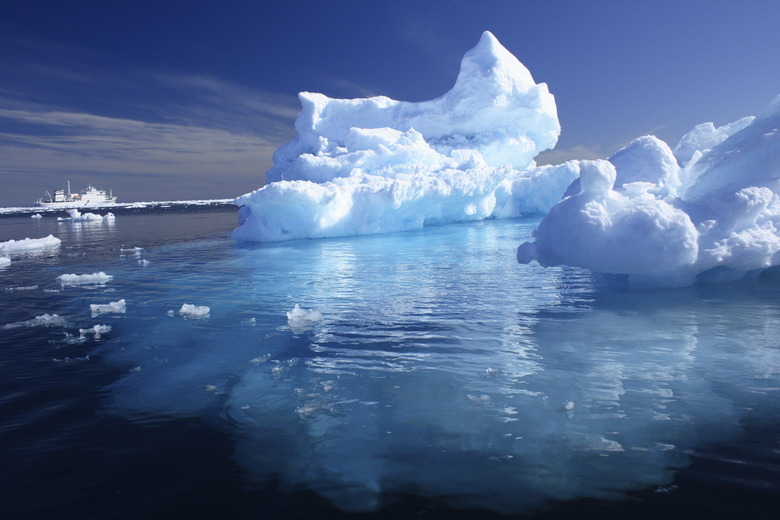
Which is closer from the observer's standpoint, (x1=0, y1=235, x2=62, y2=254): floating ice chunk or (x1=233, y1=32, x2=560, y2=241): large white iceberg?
(x1=0, y1=235, x2=62, y2=254): floating ice chunk

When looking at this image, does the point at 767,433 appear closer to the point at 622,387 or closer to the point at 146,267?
the point at 622,387

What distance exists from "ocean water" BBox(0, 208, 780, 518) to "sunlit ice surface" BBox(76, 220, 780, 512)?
0.02 m

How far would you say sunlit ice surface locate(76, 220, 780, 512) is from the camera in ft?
10.2

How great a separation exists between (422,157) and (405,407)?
2272 cm

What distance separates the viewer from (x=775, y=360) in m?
4.58

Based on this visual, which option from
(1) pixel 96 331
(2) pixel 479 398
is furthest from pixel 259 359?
(1) pixel 96 331

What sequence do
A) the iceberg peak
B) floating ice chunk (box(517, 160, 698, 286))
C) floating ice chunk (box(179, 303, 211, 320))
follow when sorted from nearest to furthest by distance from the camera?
floating ice chunk (box(517, 160, 698, 286)) < floating ice chunk (box(179, 303, 211, 320)) < the iceberg peak

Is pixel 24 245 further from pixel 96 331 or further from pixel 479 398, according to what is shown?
pixel 479 398

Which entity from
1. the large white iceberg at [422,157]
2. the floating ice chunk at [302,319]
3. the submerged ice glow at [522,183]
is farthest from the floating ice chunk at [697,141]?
the floating ice chunk at [302,319]

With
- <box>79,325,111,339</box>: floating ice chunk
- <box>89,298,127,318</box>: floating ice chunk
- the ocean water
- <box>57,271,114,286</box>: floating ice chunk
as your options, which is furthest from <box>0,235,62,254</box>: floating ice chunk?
<box>79,325,111,339</box>: floating ice chunk

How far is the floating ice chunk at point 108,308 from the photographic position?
26.8 feet

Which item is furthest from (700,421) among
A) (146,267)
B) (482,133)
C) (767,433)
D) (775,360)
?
(482,133)

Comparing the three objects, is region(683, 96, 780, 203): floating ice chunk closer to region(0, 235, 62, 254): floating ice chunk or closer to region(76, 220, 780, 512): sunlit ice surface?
region(76, 220, 780, 512): sunlit ice surface

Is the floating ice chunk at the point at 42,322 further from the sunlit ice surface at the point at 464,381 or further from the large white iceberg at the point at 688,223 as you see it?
the large white iceberg at the point at 688,223
